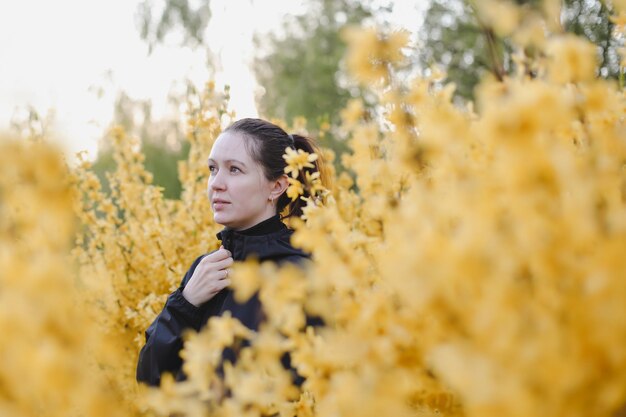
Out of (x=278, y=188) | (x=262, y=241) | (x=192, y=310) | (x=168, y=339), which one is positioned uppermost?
(x=278, y=188)

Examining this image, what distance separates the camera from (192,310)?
2.42 metres

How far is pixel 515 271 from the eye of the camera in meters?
0.88

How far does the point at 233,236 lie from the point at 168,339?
0.47 m

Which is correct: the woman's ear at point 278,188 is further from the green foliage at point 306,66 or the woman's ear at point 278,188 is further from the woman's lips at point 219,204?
the green foliage at point 306,66

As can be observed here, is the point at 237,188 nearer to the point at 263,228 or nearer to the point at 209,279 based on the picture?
the point at 263,228

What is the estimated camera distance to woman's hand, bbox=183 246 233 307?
93.0 inches

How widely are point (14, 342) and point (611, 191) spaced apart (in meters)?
1.08

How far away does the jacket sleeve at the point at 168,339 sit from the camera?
2.35 meters

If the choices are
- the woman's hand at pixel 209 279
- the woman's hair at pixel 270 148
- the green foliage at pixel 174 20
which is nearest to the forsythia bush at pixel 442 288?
the woman's hand at pixel 209 279

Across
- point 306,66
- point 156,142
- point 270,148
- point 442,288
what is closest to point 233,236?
point 270,148

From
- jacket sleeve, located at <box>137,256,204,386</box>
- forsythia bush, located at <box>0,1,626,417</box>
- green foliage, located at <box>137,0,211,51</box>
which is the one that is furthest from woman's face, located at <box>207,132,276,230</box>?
green foliage, located at <box>137,0,211,51</box>

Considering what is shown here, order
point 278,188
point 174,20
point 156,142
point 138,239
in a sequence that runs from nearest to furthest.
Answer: point 278,188 < point 138,239 < point 174,20 < point 156,142

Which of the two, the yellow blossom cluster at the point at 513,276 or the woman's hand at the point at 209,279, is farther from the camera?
the woman's hand at the point at 209,279

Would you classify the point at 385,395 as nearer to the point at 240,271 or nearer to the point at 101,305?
the point at 240,271
